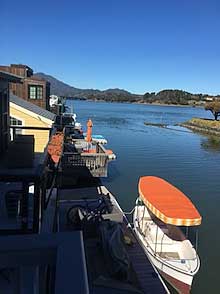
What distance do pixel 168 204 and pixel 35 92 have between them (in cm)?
2113

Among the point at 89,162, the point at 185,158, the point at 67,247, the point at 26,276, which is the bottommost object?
the point at 185,158

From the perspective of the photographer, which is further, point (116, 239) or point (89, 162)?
point (89, 162)

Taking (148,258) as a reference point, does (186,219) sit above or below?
above

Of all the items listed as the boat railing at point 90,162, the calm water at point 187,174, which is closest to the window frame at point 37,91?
the calm water at point 187,174

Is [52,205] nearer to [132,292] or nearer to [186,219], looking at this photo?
[132,292]

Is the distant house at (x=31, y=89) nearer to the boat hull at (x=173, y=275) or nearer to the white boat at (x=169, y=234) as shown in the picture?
the white boat at (x=169, y=234)

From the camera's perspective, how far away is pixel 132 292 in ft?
23.2

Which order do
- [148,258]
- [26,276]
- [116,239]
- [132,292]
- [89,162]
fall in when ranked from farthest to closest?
[89,162] < [148,258] < [116,239] < [132,292] < [26,276]

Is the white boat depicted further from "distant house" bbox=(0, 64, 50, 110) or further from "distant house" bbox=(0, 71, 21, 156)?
"distant house" bbox=(0, 64, 50, 110)

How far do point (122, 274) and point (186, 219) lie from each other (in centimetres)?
342

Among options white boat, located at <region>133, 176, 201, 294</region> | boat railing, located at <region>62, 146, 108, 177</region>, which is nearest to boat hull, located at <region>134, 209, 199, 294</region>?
→ white boat, located at <region>133, 176, 201, 294</region>

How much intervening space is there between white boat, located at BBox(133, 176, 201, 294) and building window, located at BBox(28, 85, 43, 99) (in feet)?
61.3

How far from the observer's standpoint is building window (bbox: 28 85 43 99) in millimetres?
28980

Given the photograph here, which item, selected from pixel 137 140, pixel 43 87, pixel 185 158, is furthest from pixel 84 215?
pixel 137 140
